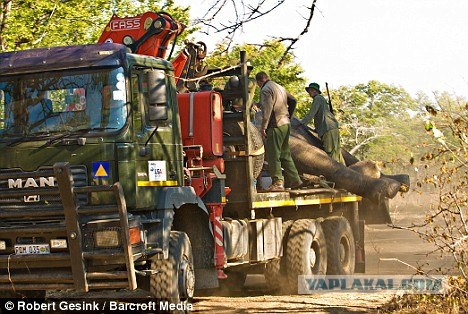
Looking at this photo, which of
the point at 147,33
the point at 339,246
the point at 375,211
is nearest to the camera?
the point at 147,33

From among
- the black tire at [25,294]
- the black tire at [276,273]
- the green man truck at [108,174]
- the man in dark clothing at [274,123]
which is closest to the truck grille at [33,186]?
the green man truck at [108,174]

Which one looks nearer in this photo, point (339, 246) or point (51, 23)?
point (339, 246)

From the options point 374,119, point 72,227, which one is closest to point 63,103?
point 72,227

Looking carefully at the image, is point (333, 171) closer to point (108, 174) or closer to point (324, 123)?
point (324, 123)

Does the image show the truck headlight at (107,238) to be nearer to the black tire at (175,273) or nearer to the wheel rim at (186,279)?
the black tire at (175,273)

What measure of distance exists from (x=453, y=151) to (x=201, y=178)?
3.11 m

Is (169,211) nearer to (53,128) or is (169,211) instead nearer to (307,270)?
(53,128)

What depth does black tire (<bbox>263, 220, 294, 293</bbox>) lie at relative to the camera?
535 inches

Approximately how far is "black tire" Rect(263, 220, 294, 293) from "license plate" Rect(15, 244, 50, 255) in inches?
196

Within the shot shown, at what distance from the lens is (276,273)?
13.6 meters

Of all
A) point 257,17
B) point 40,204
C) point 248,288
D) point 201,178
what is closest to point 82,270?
point 40,204

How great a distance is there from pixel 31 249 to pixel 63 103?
4.96 feet

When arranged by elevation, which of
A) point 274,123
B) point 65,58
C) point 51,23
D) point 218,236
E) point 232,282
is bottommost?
point 232,282

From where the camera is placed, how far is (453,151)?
9.61 meters
